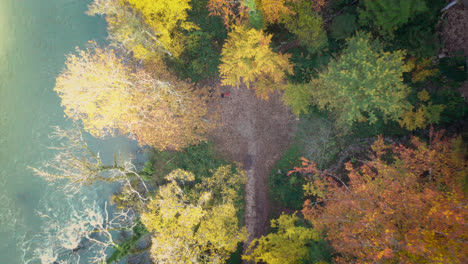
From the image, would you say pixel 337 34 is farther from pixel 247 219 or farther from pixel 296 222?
pixel 247 219

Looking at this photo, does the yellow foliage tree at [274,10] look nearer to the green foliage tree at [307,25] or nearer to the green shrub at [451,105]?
the green foliage tree at [307,25]

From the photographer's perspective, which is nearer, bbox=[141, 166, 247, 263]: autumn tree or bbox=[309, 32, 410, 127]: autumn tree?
bbox=[309, 32, 410, 127]: autumn tree

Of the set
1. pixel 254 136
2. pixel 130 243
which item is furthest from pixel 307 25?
pixel 130 243

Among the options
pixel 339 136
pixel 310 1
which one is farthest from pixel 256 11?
pixel 339 136

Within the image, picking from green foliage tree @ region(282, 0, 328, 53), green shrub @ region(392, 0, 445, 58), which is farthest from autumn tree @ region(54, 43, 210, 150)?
green shrub @ region(392, 0, 445, 58)

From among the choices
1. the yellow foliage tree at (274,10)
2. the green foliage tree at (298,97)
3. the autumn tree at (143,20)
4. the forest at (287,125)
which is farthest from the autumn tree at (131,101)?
the yellow foliage tree at (274,10)

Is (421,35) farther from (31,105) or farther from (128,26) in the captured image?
(31,105)

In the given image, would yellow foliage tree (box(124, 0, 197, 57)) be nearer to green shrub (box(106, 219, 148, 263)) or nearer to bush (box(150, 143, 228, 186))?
bush (box(150, 143, 228, 186))
